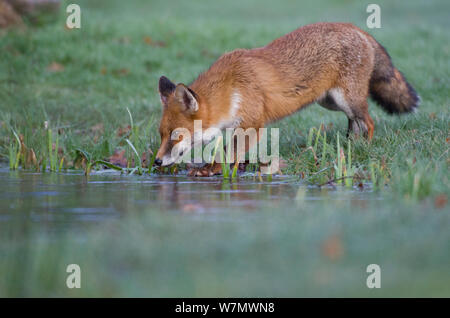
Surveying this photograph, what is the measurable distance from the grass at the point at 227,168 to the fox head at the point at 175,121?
1.23ft

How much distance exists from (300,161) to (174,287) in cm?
454

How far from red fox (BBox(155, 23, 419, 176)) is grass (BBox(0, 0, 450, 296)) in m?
0.43

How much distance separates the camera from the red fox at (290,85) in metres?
7.73

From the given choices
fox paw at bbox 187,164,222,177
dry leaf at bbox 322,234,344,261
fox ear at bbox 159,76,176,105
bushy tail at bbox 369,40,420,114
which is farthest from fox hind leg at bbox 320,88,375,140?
dry leaf at bbox 322,234,344,261

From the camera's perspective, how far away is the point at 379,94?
29.3 feet

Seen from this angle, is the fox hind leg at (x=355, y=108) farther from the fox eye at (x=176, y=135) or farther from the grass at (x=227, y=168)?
the fox eye at (x=176, y=135)

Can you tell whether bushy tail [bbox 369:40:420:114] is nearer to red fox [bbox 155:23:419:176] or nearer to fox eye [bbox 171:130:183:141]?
red fox [bbox 155:23:419:176]

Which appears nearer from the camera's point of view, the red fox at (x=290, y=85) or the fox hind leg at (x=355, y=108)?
the red fox at (x=290, y=85)

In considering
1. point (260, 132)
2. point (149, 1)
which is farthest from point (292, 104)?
point (149, 1)

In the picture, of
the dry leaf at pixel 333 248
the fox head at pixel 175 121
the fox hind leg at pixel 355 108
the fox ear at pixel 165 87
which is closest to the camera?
the dry leaf at pixel 333 248

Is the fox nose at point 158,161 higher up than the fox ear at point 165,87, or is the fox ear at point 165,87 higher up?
the fox ear at point 165,87

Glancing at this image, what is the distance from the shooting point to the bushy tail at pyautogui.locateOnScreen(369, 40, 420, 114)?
8.80 m

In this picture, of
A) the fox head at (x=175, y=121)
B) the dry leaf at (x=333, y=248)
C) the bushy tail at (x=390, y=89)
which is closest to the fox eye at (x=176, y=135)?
the fox head at (x=175, y=121)

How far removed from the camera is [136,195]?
6.25 metres
